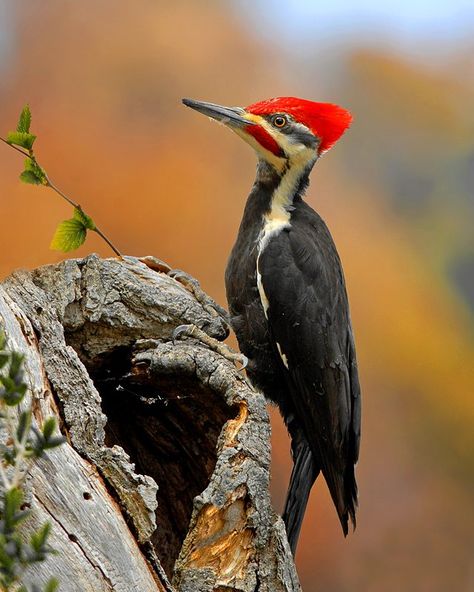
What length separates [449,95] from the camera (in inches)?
105

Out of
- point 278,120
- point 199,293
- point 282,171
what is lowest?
point 199,293

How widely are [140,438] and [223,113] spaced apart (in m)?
0.86

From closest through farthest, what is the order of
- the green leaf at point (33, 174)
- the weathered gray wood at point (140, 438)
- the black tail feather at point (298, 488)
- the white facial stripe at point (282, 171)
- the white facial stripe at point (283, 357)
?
the weathered gray wood at point (140, 438), the green leaf at point (33, 174), the black tail feather at point (298, 488), the white facial stripe at point (283, 357), the white facial stripe at point (282, 171)

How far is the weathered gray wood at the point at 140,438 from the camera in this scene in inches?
54.0

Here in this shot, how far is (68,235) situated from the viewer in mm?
1896

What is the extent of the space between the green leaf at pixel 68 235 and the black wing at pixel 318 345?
1.64 feet

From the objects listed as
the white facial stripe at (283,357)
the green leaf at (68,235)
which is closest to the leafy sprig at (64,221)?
the green leaf at (68,235)

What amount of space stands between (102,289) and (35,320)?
0.29m

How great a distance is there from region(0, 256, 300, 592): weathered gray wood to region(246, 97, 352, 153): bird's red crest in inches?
22.9

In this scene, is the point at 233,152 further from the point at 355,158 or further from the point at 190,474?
the point at 190,474

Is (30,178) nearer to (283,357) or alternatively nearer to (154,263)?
(154,263)

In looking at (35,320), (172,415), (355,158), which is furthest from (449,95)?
(35,320)

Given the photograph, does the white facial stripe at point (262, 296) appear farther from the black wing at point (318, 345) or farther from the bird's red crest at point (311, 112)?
the bird's red crest at point (311, 112)

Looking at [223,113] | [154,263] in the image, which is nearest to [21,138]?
[154,263]
